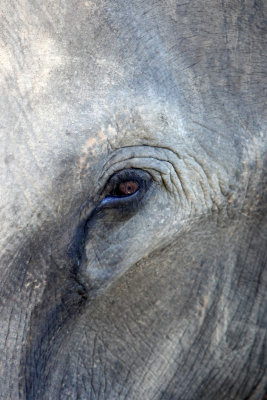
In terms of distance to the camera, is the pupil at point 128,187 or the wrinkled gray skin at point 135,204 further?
the pupil at point 128,187

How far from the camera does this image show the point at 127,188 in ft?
Result: 6.03

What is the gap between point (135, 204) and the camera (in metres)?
1.83

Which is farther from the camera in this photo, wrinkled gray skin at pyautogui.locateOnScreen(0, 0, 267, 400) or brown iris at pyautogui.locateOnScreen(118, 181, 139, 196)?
brown iris at pyautogui.locateOnScreen(118, 181, 139, 196)

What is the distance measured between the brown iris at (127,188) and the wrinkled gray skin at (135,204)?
0.04 m

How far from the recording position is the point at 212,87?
187 centimetres

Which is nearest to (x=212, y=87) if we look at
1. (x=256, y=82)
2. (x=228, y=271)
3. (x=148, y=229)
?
(x=256, y=82)

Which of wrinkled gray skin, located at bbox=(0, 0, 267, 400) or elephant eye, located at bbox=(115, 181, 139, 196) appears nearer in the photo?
wrinkled gray skin, located at bbox=(0, 0, 267, 400)

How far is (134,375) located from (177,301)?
279 millimetres

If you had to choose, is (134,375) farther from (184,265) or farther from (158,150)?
(158,150)

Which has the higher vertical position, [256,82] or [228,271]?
[256,82]

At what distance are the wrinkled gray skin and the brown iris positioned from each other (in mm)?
44

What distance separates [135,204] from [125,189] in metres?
0.05

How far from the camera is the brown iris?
1.83 meters

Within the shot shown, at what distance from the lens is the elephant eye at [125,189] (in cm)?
182
